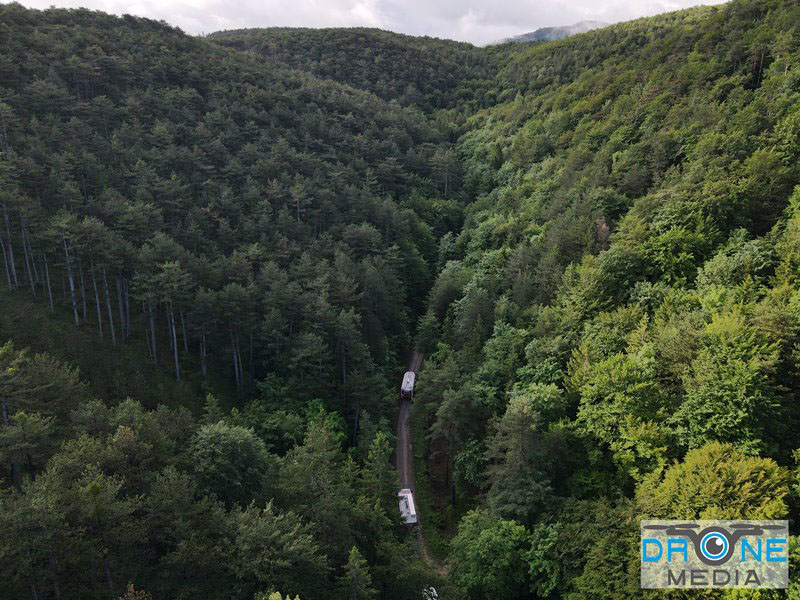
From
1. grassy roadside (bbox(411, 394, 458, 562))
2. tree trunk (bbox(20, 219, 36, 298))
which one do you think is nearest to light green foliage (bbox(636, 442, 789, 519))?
grassy roadside (bbox(411, 394, 458, 562))

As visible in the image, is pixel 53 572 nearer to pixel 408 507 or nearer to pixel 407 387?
pixel 408 507

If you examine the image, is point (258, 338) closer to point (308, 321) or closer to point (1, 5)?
point (308, 321)

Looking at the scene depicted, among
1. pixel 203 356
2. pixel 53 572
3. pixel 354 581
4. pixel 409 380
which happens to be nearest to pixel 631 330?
pixel 354 581

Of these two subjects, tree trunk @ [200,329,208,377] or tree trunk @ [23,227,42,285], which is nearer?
tree trunk @ [23,227,42,285]

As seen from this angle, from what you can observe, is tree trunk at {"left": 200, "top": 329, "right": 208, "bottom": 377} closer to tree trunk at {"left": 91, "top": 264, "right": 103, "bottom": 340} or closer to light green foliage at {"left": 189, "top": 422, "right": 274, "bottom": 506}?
tree trunk at {"left": 91, "top": 264, "right": 103, "bottom": 340}

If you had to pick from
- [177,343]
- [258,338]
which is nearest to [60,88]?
[177,343]

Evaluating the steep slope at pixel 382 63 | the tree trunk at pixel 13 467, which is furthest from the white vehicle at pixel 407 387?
the steep slope at pixel 382 63
